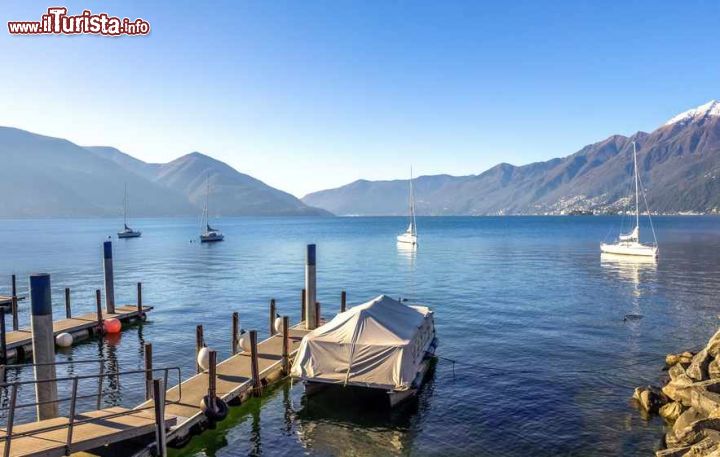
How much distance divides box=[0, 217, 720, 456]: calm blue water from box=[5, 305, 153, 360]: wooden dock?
78.2 inches

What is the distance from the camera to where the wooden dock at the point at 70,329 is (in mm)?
31469

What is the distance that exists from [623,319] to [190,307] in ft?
128

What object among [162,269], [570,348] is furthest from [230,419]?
[162,269]

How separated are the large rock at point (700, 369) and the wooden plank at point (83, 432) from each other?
23.1 metres

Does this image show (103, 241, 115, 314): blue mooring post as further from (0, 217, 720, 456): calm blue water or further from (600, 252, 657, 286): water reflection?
(600, 252, 657, 286): water reflection

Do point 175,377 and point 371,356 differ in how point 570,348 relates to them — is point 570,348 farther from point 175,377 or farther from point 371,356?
point 175,377

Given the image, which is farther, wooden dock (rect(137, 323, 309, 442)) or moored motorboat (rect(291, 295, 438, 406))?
moored motorboat (rect(291, 295, 438, 406))

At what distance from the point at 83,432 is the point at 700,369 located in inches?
1009

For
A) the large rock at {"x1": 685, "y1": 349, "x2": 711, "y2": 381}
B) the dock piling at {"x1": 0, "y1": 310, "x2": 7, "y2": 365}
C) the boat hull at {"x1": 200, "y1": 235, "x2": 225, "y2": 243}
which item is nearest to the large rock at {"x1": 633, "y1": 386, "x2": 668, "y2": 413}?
the large rock at {"x1": 685, "y1": 349, "x2": 711, "y2": 381}

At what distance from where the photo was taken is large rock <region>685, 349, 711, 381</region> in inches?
902

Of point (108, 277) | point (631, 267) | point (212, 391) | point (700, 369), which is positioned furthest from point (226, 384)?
point (631, 267)

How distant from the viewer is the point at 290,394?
25.4m

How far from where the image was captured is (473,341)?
3500 cm

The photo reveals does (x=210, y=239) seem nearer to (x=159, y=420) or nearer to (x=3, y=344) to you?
(x=3, y=344)
